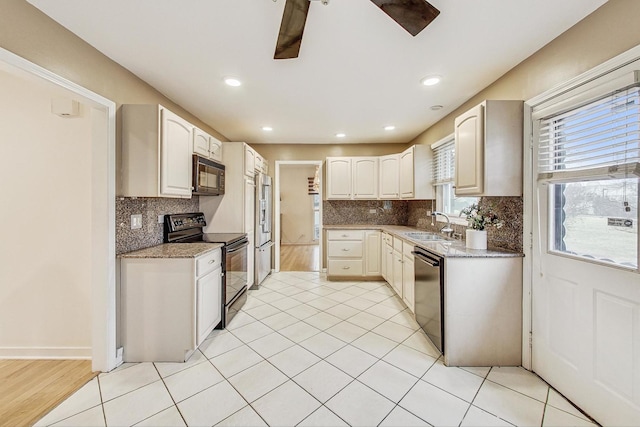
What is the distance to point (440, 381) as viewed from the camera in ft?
5.98

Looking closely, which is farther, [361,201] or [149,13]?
[361,201]

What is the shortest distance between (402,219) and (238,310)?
3222 mm

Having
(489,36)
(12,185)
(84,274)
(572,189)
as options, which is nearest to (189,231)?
(84,274)

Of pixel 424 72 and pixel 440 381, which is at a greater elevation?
pixel 424 72

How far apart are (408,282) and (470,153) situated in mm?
1498

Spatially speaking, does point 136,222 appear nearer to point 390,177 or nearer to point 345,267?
point 345,267

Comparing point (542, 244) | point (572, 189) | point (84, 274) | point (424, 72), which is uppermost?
point (424, 72)

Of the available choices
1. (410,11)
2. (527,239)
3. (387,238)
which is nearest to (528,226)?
(527,239)

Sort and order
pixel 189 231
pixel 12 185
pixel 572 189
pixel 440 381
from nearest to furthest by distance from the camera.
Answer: pixel 572 189, pixel 440 381, pixel 12 185, pixel 189 231

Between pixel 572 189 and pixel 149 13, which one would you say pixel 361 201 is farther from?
pixel 149 13

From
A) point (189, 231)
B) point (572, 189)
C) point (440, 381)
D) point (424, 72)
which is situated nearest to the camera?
point (572, 189)

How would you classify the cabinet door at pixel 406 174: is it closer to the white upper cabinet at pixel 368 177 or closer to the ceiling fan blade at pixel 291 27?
the white upper cabinet at pixel 368 177

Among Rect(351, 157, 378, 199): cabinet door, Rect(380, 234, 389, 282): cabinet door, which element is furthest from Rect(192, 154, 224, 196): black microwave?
Rect(380, 234, 389, 282): cabinet door

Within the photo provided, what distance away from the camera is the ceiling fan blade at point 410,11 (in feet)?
3.92
